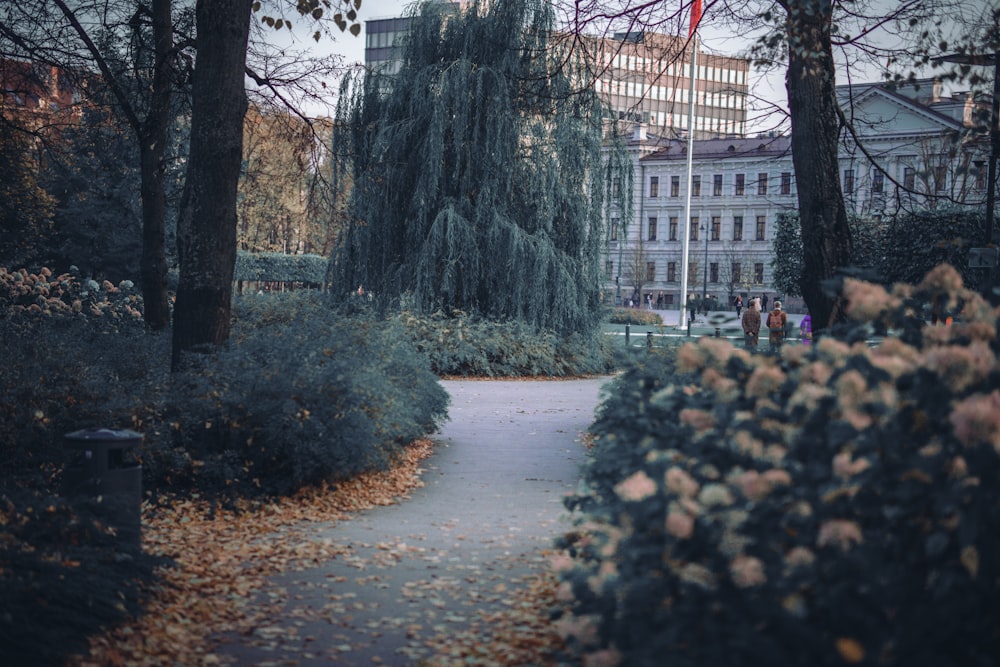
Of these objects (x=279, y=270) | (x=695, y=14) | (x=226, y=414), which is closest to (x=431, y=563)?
(x=226, y=414)

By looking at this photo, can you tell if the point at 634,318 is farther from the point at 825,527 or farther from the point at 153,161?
the point at 825,527

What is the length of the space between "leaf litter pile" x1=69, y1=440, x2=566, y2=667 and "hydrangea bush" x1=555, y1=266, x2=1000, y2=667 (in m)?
1.51

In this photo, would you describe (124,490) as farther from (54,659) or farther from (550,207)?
(550,207)

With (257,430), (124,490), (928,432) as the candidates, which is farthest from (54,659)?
(257,430)

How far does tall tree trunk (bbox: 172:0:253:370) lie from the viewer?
10.5 metres

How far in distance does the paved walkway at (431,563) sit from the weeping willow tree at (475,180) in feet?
35.6

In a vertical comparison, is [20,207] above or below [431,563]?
above

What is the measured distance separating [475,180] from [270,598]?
18.7 m

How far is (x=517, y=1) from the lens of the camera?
2414cm

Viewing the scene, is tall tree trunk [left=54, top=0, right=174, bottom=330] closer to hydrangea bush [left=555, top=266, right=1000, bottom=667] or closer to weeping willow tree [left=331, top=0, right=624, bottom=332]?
weeping willow tree [left=331, top=0, right=624, bottom=332]

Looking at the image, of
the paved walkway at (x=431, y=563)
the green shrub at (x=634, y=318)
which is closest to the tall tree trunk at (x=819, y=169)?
the paved walkway at (x=431, y=563)

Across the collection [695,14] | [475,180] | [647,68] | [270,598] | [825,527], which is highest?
[695,14]

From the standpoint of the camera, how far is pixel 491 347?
925 inches

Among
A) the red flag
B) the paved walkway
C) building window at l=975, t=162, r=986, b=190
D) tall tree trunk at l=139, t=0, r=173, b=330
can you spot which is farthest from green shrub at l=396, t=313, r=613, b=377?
the red flag
